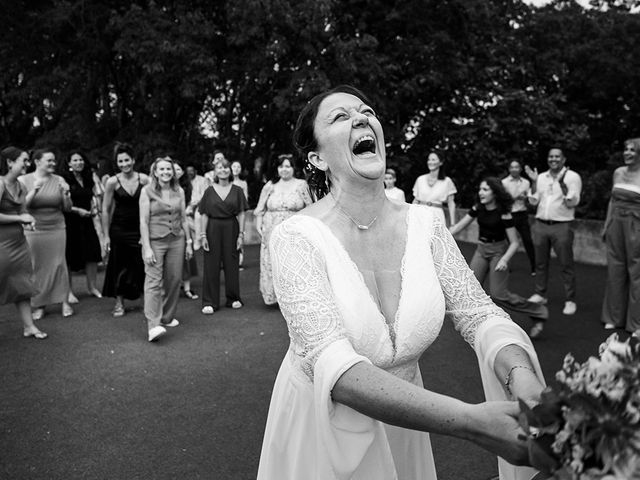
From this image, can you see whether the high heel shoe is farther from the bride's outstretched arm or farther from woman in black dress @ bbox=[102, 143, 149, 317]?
the bride's outstretched arm

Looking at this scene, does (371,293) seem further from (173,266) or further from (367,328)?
(173,266)

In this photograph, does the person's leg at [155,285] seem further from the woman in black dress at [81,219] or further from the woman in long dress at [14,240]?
the woman in black dress at [81,219]

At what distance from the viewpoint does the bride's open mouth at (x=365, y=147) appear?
1.92m

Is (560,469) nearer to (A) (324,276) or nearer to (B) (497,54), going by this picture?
(A) (324,276)

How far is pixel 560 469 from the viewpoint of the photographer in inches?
44.3

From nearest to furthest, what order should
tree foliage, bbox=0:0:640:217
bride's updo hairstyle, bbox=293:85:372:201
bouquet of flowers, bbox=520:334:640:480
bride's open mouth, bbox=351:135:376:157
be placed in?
bouquet of flowers, bbox=520:334:640:480 < bride's open mouth, bbox=351:135:376:157 < bride's updo hairstyle, bbox=293:85:372:201 < tree foliage, bbox=0:0:640:217

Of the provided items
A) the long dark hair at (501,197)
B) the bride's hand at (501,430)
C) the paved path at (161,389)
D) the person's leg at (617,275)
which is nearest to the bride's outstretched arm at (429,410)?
the bride's hand at (501,430)

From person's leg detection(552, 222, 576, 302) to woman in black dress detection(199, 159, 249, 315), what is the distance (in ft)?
13.8

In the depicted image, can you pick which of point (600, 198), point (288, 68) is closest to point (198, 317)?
point (288, 68)

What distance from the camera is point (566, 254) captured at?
7.91 metres

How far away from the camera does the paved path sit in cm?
389

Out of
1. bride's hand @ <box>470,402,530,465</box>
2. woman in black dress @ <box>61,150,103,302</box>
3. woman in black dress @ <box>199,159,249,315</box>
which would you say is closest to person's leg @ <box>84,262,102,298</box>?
woman in black dress @ <box>61,150,103,302</box>

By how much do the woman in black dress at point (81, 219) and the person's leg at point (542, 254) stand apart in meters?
6.06

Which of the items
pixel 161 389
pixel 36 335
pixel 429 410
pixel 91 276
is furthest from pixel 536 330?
pixel 91 276
